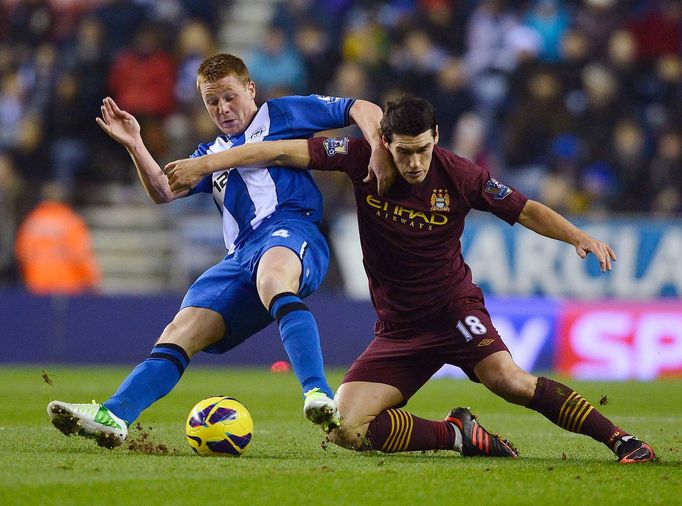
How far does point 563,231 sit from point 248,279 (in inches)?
63.6

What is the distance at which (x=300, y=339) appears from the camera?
19.7ft

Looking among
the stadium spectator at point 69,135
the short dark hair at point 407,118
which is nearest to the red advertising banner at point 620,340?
the stadium spectator at point 69,135

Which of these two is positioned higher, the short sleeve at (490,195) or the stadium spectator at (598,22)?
the stadium spectator at (598,22)

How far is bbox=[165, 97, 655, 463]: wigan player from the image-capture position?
6242 millimetres

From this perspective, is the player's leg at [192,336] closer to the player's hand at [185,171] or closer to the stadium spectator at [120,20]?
the player's hand at [185,171]

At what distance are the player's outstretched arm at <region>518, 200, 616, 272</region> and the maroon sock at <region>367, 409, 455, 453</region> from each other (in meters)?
1.15

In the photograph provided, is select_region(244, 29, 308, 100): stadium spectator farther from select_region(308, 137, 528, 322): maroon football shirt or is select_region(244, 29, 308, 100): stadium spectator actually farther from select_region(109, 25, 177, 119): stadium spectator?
select_region(308, 137, 528, 322): maroon football shirt

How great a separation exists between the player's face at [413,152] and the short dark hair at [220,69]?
0.97 meters

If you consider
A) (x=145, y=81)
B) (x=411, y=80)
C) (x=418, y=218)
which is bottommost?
(x=418, y=218)

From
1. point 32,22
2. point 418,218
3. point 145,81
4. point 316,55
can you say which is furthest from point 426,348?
point 32,22

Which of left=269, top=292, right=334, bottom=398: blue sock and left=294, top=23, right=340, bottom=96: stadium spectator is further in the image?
left=294, top=23, right=340, bottom=96: stadium spectator

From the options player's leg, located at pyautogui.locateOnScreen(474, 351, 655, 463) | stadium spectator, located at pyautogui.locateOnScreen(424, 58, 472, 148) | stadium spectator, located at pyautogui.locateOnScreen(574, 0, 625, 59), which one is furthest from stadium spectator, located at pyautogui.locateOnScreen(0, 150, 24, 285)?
player's leg, located at pyautogui.locateOnScreen(474, 351, 655, 463)

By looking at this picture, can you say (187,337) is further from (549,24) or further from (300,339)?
(549,24)

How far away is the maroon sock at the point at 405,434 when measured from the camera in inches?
253
